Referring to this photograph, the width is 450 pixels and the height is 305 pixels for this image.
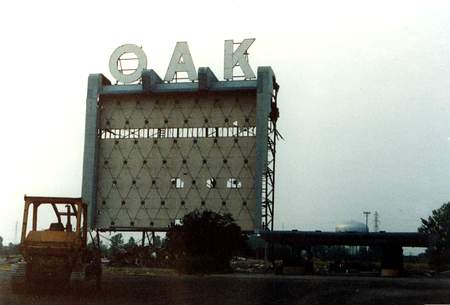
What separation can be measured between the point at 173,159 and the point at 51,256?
6288cm

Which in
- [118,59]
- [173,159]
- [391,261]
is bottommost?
[391,261]

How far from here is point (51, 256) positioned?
23703 mm

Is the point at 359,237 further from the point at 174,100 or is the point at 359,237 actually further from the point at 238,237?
the point at 174,100

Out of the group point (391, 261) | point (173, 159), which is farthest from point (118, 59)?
point (391, 261)

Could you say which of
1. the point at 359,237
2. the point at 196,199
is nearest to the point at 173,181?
the point at 196,199

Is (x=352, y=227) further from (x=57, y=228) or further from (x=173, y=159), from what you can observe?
(x=57, y=228)

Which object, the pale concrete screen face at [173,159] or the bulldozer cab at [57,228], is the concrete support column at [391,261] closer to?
the pale concrete screen face at [173,159]

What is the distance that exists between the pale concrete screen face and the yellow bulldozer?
193 feet

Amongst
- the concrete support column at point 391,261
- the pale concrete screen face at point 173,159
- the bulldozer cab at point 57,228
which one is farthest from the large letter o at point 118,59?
the bulldozer cab at point 57,228

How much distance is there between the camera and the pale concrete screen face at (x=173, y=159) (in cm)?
8438

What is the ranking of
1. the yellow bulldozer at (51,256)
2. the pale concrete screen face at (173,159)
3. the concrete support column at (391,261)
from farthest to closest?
the pale concrete screen face at (173,159) → the concrete support column at (391,261) → the yellow bulldozer at (51,256)

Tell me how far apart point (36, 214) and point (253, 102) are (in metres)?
62.2

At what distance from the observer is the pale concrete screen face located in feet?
277

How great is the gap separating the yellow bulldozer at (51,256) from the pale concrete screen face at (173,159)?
5897cm
